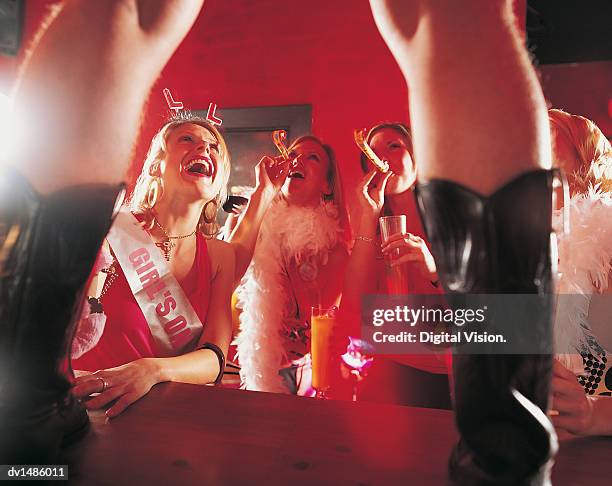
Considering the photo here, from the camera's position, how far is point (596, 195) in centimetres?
123

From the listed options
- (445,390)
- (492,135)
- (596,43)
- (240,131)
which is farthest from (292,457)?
(596,43)

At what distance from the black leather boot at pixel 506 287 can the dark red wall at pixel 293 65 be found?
2.58 m

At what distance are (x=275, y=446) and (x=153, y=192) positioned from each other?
1341mm

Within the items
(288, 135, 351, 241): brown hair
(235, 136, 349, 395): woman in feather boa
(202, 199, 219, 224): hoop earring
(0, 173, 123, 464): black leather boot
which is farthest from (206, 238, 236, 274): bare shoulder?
(0, 173, 123, 464): black leather boot

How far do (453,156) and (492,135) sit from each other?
0.08 ft

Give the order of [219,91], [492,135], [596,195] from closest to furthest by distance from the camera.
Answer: [492,135], [596,195], [219,91]

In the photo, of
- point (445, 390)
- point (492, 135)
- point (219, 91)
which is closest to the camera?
point (492, 135)

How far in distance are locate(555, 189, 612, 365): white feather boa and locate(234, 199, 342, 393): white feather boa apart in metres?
1.03

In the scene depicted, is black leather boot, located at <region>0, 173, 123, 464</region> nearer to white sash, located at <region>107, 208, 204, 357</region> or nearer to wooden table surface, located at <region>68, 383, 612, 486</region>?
wooden table surface, located at <region>68, 383, 612, 486</region>

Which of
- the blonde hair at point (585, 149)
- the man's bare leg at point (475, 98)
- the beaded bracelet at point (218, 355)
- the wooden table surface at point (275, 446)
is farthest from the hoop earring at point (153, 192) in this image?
the man's bare leg at point (475, 98)

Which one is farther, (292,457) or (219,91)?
(219,91)

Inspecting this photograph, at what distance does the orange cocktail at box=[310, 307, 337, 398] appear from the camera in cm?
158

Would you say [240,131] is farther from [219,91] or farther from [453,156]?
[453,156]

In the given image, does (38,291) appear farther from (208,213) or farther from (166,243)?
(208,213)
